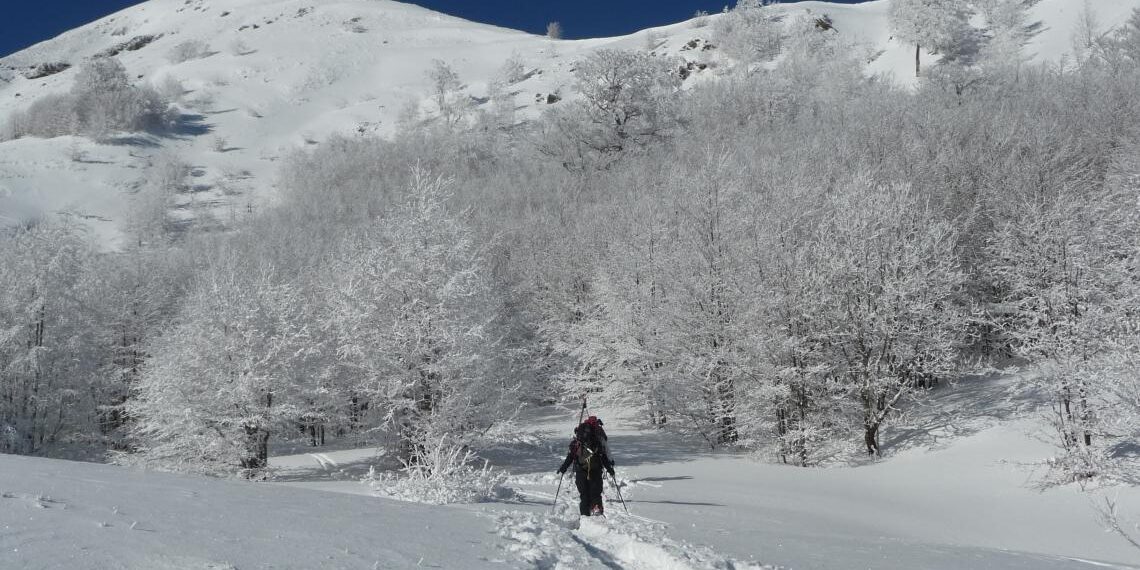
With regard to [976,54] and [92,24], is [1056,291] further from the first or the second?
[92,24]

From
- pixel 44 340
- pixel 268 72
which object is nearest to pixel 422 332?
pixel 44 340

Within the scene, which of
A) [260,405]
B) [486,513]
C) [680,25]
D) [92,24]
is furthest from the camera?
[92,24]

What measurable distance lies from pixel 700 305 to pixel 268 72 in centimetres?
11698

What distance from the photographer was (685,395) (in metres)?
25.7

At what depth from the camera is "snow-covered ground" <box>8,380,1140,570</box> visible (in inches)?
185

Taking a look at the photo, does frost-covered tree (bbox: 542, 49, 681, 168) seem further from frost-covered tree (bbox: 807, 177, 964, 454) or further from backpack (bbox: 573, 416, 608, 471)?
backpack (bbox: 573, 416, 608, 471)

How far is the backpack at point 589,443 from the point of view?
→ 999cm

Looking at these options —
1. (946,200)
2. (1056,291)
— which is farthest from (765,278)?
(946,200)

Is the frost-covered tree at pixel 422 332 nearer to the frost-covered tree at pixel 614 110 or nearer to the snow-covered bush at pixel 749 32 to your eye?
the frost-covered tree at pixel 614 110

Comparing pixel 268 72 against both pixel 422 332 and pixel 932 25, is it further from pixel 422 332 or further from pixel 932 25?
pixel 422 332

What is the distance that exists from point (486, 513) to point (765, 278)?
16.4 metres

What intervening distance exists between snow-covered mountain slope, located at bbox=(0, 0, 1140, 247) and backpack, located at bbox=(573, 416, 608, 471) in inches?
2700

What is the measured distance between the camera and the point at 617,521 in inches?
344

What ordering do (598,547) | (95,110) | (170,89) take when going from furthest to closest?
(170,89) < (95,110) < (598,547)
